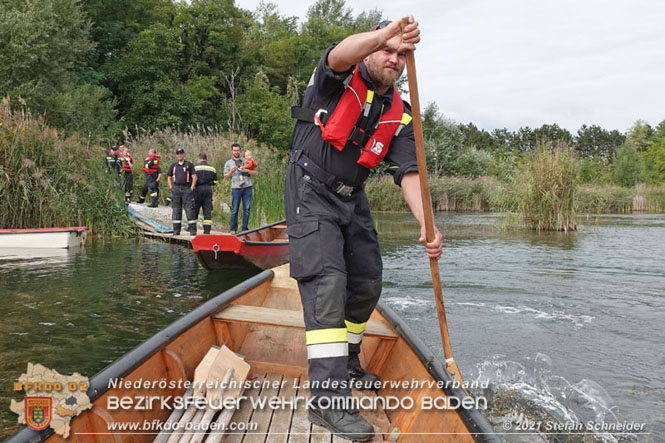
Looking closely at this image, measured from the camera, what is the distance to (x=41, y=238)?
9.98 meters

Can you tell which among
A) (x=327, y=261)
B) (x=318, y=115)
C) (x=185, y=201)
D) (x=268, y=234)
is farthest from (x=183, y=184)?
(x=327, y=261)

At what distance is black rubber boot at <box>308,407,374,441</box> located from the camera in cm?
216

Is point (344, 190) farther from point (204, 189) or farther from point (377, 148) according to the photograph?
point (204, 189)

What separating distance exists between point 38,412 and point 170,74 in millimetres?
32354

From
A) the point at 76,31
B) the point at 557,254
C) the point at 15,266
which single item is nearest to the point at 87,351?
the point at 15,266

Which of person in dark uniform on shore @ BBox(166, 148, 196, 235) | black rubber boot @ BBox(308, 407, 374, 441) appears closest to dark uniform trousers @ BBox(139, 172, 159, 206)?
person in dark uniform on shore @ BBox(166, 148, 196, 235)

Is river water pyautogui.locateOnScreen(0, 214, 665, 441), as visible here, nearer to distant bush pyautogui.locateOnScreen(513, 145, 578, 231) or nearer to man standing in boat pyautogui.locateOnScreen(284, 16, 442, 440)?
man standing in boat pyautogui.locateOnScreen(284, 16, 442, 440)

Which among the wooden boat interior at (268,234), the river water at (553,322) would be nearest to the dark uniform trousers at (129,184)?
the wooden boat interior at (268,234)

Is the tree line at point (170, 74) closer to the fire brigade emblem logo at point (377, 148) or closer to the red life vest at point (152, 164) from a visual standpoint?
the red life vest at point (152, 164)

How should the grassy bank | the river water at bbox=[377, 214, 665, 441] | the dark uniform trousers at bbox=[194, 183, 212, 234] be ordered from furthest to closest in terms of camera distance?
1. the grassy bank
2. the dark uniform trousers at bbox=[194, 183, 212, 234]
3. the river water at bbox=[377, 214, 665, 441]

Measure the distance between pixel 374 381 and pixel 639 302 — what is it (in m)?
5.98

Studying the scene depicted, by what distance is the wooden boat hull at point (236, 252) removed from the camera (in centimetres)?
729

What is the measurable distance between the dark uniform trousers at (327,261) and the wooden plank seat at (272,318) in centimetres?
39

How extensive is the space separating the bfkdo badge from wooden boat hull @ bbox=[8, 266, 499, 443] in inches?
2.0
